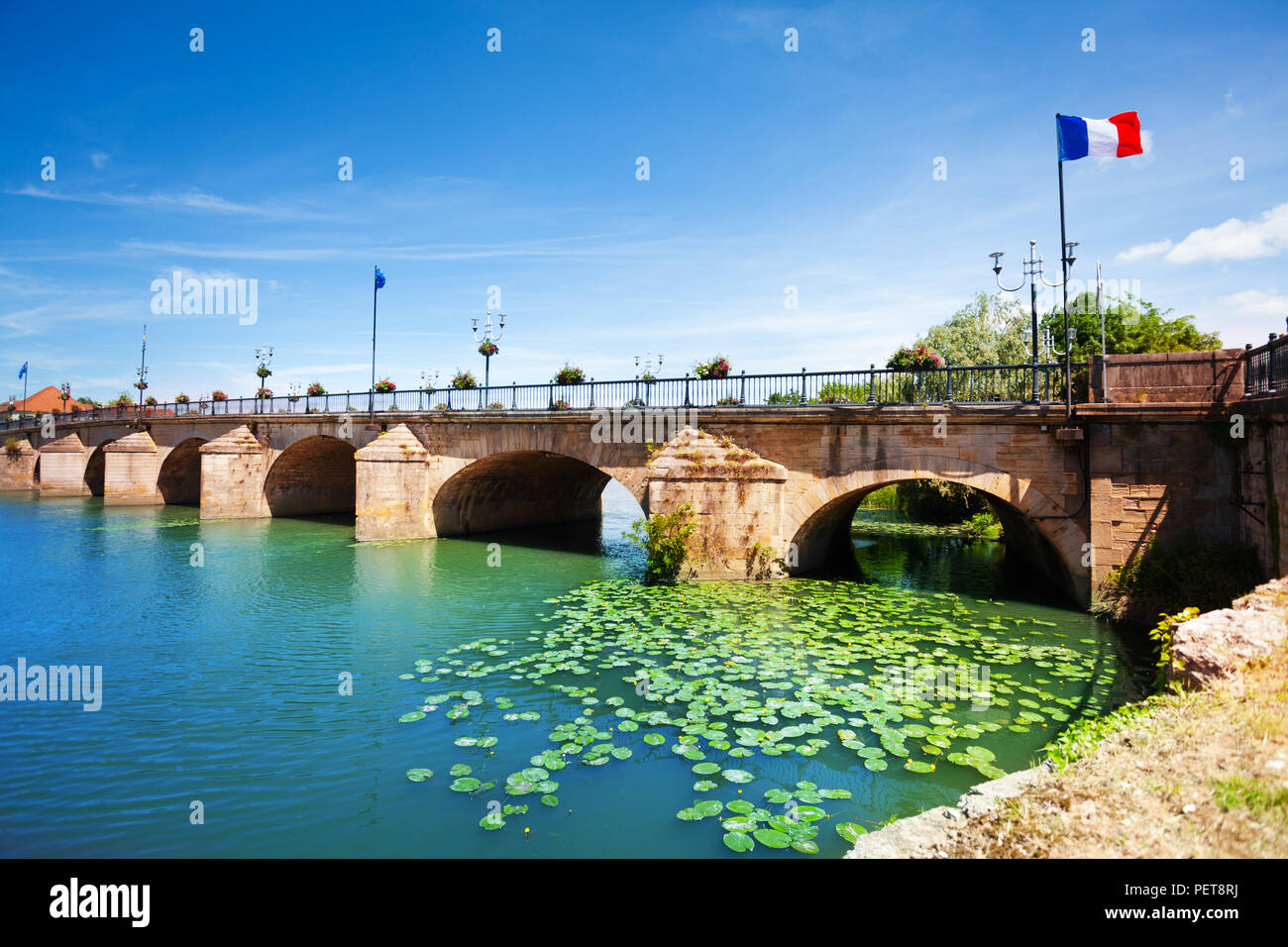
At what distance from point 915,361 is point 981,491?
3817 millimetres

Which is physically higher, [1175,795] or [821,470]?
[821,470]

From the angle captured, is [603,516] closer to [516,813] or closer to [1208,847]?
[516,813]

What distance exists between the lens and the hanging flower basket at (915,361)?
1486 cm

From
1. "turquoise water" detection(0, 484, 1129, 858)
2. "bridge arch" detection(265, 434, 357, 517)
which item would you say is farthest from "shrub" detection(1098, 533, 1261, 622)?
"bridge arch" detection(265, 434, 357, 517)

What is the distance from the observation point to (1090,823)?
434 centimetres

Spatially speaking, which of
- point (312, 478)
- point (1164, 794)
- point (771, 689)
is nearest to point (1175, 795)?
point (1164, 794)

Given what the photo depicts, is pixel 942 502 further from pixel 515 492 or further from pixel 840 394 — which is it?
pixel 515 492

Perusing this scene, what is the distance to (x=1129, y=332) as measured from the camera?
31.1 m

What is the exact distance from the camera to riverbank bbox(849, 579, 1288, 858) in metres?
3.95

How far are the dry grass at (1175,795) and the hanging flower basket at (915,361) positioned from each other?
1015 cm

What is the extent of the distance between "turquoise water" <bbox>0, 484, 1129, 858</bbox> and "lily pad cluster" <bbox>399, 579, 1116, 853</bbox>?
8 centimetres

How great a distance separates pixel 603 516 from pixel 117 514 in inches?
1012

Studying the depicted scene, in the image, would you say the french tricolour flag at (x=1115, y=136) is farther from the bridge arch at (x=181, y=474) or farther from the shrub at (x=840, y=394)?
the bridge arch at (x=181, y=474)
